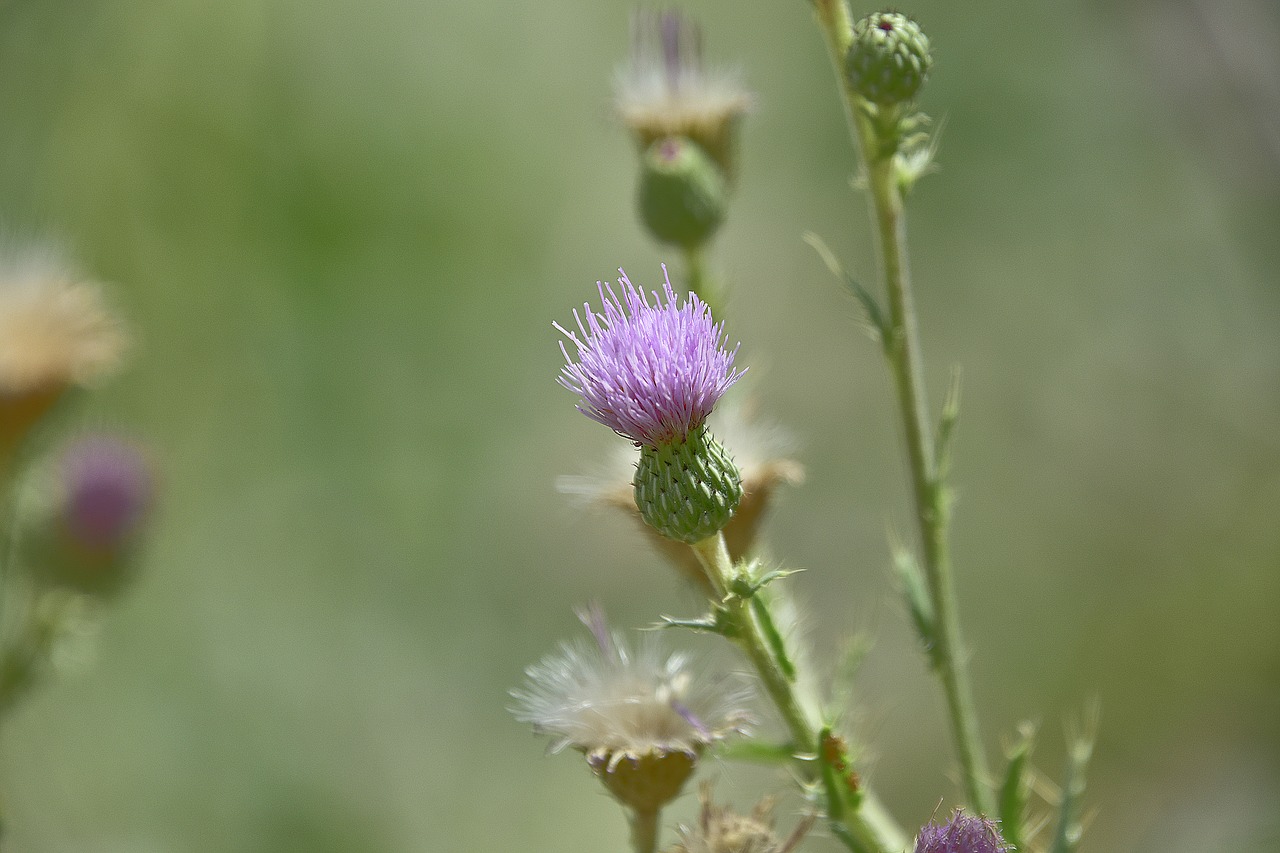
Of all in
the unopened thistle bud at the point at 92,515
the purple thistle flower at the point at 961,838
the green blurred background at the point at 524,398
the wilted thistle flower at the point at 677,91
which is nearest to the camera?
the purple thistle flower at the point at 961,838

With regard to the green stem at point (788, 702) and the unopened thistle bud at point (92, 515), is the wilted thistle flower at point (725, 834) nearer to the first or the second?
the green stem at point (788, 702)

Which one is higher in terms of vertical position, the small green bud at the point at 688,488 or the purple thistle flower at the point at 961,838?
the small green bud at the point at 688,488

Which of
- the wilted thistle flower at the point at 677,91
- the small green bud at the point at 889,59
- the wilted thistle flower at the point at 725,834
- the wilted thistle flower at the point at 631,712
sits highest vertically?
the wilted thistle flower at the point at 677,91

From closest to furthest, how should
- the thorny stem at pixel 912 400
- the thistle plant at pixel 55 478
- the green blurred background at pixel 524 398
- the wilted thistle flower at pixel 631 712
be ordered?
the wilted thistle flower at pixel 631 712, the thorny stem at pixel 912 400, the thistle plant at pixel 55 478, the green blurred background at pixel 524 398

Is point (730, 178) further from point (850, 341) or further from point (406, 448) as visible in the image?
point (850, 341)

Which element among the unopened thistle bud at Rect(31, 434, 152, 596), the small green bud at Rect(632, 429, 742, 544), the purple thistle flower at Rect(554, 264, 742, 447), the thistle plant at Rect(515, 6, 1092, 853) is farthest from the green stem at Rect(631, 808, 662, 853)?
the unopened thistle bud at Rect(31, 434, 152, 596)

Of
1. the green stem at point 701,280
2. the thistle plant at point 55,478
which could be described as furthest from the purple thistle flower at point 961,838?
the thistle plant at point 55,478

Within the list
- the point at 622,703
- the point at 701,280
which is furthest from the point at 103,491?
the point at 622,703

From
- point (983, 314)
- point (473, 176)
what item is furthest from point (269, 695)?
point (983, 314)

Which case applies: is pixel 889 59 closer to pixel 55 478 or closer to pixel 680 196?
pixel 680 196
